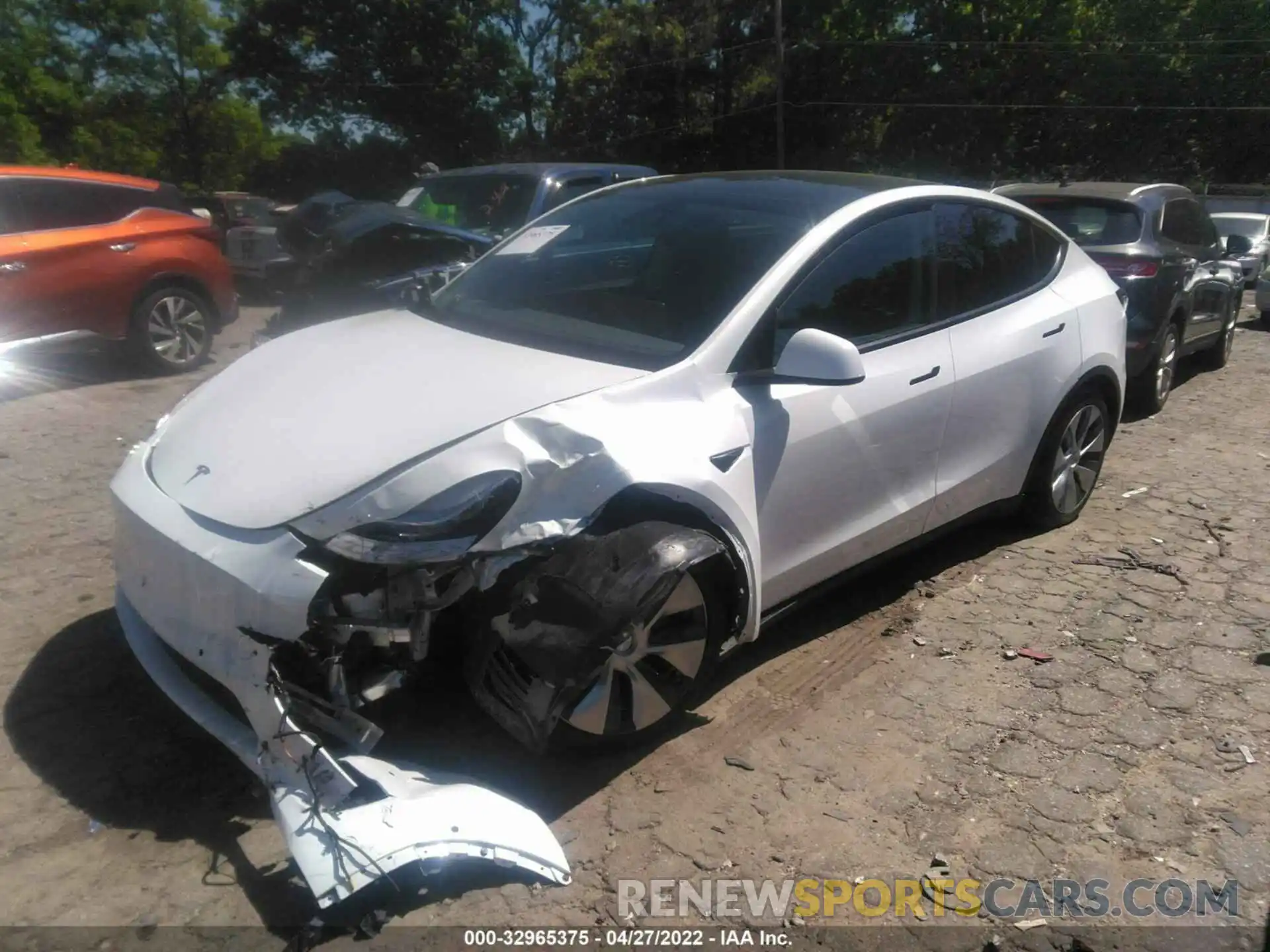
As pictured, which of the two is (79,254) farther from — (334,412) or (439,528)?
(439,528)

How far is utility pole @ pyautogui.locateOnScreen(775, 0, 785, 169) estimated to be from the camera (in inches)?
1214

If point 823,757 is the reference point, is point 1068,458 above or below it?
above

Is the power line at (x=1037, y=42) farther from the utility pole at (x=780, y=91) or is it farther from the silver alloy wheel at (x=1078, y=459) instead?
the silver alloy wheel at (x=1078, y=459)

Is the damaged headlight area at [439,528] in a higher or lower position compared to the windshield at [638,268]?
lower

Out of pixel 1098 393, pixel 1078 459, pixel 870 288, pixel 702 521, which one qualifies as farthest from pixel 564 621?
pixel 1098 393

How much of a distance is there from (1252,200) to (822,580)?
2339 cm

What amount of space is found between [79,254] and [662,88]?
3056 centimetres

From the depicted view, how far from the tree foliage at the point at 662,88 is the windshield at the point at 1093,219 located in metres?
26.9

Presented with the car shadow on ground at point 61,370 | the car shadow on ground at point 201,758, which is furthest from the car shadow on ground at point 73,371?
the car shadow on ground at point 201,758

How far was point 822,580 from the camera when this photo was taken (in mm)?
3799

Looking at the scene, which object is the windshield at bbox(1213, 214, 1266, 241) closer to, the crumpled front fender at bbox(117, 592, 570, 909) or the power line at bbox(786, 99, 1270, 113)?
the power line at bbox(786, 99, 1270, 113)

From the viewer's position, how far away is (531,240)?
4.47m

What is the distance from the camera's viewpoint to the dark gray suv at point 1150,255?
7281 mm

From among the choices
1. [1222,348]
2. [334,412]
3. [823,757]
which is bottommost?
[1222,348]
